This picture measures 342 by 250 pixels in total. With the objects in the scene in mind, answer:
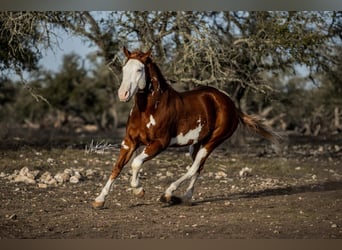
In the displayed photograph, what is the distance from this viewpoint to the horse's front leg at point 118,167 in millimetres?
4656

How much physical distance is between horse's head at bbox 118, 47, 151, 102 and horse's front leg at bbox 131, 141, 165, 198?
406 millimetres

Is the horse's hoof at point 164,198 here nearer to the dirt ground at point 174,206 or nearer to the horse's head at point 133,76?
the dirt ground at point 174,206

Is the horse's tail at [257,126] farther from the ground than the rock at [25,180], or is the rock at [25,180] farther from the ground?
the horse's tail at [257,126]

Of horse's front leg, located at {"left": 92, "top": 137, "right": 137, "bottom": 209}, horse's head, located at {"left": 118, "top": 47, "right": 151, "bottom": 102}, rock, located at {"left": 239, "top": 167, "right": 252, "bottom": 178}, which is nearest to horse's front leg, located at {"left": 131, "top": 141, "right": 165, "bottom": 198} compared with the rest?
horse's front leg, located at {"left": 92, "top": 137, "right": 137, "bottom": 209}

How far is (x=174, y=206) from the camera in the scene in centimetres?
497

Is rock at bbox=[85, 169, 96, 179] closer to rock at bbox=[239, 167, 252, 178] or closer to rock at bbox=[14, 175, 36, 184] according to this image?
rock at bbox=[14, 175, 36, 184]

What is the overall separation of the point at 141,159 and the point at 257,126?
132 cm

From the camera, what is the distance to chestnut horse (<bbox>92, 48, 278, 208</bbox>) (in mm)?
4652

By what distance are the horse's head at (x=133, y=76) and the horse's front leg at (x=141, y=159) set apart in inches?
16.0

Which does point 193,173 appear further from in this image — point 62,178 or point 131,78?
point 62,178

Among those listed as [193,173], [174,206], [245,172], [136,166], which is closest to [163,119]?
[136,166]

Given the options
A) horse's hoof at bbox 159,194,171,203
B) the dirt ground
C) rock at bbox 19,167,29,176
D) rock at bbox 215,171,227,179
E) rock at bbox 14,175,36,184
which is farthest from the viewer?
rock at bbox 215,171,227,179

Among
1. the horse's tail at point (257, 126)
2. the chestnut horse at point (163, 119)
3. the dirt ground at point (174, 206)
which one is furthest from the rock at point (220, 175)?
the chestnut horse at point (163, 119)
